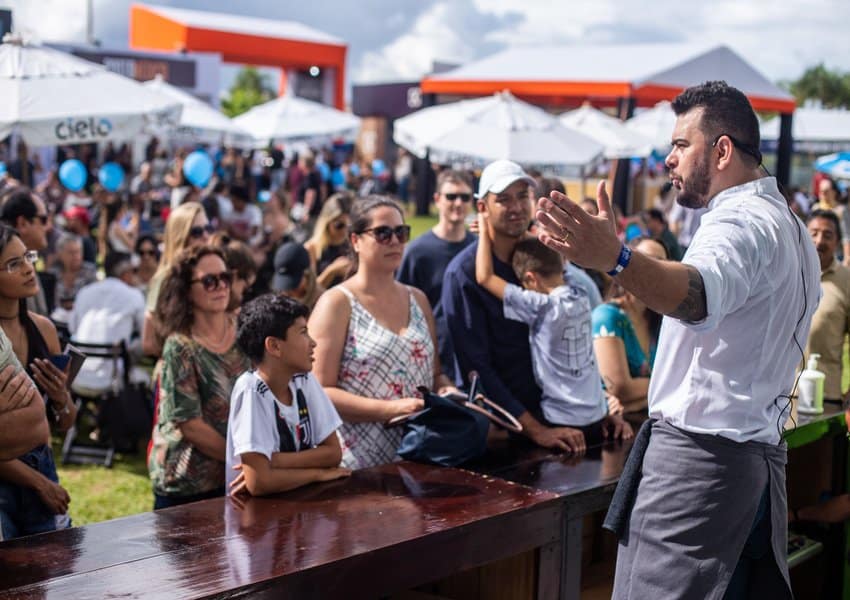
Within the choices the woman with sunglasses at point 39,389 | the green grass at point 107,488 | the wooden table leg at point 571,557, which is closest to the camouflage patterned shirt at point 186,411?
the woman with sunglasses at point 39,389

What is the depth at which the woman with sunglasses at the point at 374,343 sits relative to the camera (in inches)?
156

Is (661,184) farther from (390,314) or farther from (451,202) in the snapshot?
(390,314)

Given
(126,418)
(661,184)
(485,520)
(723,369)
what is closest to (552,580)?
(485,520)

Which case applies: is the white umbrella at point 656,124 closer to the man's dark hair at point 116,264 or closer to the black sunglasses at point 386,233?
the man's dark hair at point 116,264

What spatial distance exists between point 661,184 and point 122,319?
21.5 metres

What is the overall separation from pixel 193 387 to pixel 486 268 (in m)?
1.31

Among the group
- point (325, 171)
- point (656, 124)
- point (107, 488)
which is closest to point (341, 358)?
point (107, 488)

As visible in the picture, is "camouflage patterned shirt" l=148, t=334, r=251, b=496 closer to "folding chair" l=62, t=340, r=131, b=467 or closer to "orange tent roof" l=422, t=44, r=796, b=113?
"folding chair" l=62, t=340, r=131, b=467

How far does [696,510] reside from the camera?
2.71m

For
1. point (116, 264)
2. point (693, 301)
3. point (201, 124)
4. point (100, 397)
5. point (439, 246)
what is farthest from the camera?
point (201, 124)

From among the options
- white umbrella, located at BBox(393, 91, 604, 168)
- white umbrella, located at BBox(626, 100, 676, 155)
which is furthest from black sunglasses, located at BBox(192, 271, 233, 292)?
white umbrella, located at BBox(626, 100, 676, 155)

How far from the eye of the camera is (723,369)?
104 inches

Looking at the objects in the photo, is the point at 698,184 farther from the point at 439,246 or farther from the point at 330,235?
the point at 330,235

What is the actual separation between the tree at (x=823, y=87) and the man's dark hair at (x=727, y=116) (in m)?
61.5
